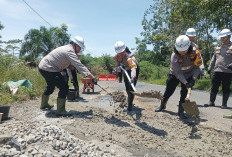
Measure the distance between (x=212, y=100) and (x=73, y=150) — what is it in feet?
14.8

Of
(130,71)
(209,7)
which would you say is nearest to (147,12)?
(209,7)

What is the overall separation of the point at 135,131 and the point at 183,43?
1.88 meters

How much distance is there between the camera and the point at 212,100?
566cm

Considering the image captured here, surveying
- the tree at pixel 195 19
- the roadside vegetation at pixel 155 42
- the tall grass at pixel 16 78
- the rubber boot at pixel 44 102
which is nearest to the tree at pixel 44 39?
the roadside vegetation at pixel 155 42

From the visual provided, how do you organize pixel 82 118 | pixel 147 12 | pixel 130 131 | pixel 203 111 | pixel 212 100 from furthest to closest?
1. pixel 147 12
2. pixel 212 100
3. pixel 203 111
4. pixel 82 118
5. pixel 130 131

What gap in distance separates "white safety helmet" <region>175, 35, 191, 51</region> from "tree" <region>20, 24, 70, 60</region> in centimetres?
2510

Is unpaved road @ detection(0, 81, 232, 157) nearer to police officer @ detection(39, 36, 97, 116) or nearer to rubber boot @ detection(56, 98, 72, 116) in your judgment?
rubber boot @ detection(56, 98, 72, 116)

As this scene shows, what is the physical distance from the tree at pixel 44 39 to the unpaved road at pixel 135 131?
23572 millimetres

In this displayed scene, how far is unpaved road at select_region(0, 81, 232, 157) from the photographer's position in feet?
9.55

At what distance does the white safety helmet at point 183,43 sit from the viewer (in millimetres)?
3762

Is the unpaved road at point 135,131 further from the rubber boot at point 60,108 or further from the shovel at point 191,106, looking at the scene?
the shovel at point 191,106

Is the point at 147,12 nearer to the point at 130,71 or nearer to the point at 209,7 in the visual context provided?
the point at 209,7

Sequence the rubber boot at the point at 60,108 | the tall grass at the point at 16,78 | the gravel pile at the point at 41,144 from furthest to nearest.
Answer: the tall grass at the point at 16,78
the rubber boot at the point at 60,108
the gravel pile at the point at 41,144

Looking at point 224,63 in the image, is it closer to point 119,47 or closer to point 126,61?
point 126,61
